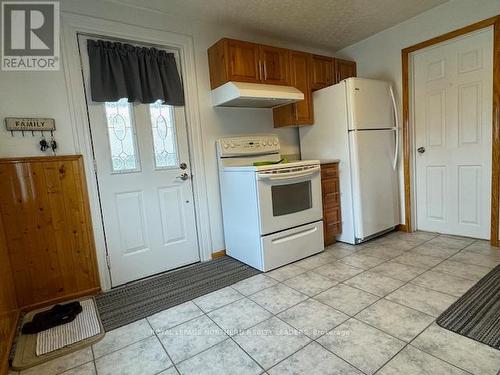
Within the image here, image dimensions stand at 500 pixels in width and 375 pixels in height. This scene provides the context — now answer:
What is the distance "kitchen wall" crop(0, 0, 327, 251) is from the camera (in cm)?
205

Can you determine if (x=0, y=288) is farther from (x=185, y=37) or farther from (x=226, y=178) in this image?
(x=185, y=37)

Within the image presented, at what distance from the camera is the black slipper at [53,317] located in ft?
6.07

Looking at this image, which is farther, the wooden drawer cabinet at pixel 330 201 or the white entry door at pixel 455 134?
the wooden drawer cabinet at pixel 330 201

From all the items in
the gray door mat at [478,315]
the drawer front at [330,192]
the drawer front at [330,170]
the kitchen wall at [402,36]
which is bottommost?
the gray door mat at [478,315]

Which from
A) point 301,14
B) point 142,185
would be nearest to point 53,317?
point 142,185

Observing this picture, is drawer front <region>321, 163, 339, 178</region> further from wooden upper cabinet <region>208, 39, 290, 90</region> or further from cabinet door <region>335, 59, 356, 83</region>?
cabinet door <region>335, 59, 356, 83</region>

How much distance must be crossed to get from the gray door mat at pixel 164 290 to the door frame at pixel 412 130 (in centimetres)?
212

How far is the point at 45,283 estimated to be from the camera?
2.17 meters

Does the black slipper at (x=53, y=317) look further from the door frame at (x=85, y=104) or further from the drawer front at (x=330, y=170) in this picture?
the drawer front at (x=330, y=170)

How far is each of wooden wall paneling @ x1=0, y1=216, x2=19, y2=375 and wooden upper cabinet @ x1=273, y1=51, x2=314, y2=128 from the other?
8.98 ft

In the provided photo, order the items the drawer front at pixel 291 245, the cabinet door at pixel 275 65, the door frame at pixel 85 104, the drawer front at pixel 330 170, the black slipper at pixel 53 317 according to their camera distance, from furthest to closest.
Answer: the drawer front at pixel 330 170 < the cabinet door at pixel 275 65 < the drawer front at pixel 291 245 < the door frame at pixel 85 104 < the black slipper at pixel 53 317

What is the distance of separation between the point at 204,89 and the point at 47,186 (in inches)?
64.5

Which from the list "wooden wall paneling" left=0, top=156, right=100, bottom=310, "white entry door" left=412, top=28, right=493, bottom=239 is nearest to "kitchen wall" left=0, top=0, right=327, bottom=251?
"wooden wall paneling" left=0, top=156, right=100, bottom=310

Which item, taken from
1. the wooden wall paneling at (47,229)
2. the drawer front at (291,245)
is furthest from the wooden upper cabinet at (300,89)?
the wooden wall paneling at (47,229)
